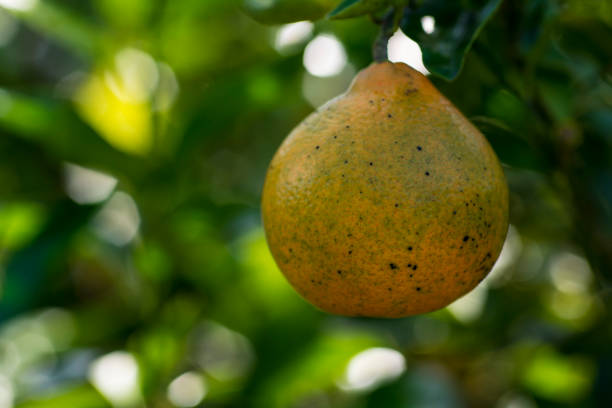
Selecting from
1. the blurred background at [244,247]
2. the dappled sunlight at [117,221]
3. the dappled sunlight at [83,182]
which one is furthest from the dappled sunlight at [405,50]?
the dappled sunlight at [83,182]

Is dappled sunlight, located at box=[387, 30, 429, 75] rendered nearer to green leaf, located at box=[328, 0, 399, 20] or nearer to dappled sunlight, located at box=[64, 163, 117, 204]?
green leaf, located at box=[328, 0, 399, 20]

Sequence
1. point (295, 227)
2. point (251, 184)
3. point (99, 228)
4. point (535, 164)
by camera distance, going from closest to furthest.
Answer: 1. point (295, 227)
2. point (535, 164)
3. point (99, 228)
4. point (251, 184)

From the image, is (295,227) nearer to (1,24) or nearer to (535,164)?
(535,164)

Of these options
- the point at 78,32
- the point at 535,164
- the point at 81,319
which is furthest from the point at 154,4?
the point at 535,164

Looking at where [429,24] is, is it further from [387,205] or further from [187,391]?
[187,391]

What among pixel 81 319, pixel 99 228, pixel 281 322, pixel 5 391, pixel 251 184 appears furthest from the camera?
pixel 251 184

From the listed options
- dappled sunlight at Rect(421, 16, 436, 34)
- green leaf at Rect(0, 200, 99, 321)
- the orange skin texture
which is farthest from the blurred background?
the orange skin texture

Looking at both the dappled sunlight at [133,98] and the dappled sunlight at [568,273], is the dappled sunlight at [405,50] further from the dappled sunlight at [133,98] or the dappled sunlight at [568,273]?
the dappled sunlight at [568,273]
